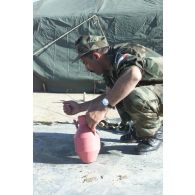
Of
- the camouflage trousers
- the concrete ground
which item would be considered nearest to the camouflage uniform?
the camouflage trousers

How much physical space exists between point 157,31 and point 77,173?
5142 millimetres

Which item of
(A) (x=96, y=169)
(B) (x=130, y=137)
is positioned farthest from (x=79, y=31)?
(A) (x=96, y=169)

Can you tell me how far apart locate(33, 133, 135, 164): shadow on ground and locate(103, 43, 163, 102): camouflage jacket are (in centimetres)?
35

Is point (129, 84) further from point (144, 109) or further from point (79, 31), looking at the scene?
point (79, 31)

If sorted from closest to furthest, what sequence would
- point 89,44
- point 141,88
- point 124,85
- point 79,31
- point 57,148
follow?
point 124,85 → point 89,44 → point 141,88 → point 57,148 → point 79,31

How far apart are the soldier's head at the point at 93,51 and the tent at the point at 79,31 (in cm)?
478

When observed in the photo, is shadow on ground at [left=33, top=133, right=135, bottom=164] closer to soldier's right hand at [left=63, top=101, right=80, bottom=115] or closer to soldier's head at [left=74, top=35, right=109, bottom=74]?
soldier's right hand at [left=63, top=101, right=80, bottom=115]

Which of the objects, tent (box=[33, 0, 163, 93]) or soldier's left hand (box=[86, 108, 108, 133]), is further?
tent (box=[33, 0, 163, 93])

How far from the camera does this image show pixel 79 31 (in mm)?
7234

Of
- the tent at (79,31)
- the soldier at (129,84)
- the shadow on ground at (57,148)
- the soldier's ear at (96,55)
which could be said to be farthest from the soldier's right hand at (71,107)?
the tent at (79,31)

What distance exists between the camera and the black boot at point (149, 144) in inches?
88.1

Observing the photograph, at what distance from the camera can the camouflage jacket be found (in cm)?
206

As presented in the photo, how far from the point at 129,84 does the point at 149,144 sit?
425mm
